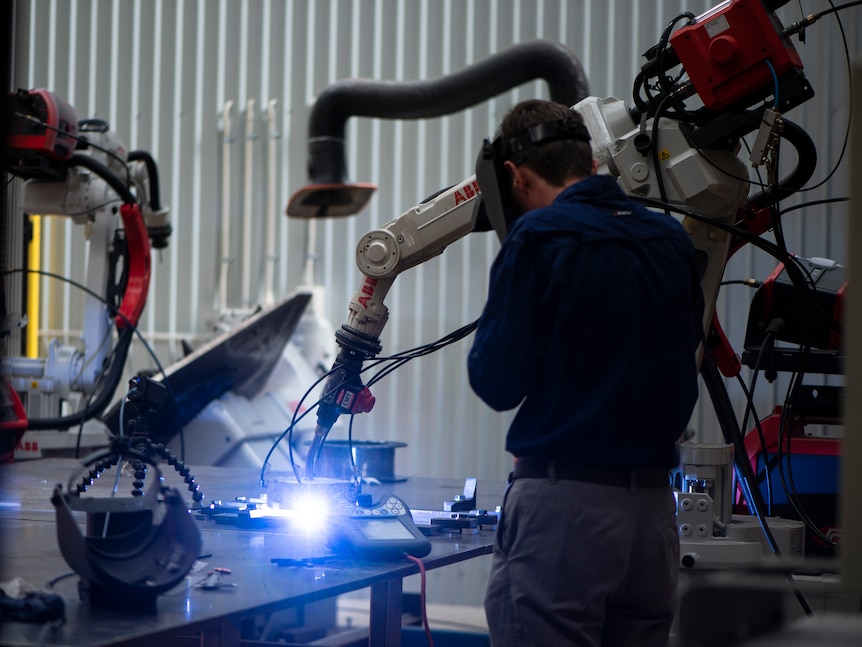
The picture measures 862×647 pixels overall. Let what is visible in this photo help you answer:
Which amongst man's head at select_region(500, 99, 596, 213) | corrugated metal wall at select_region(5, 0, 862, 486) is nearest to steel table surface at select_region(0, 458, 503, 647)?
man's head at select_region(500, 99, 596, 213)

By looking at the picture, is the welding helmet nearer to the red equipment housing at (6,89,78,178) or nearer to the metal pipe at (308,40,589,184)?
the metal pipe at (308,40,589,184)

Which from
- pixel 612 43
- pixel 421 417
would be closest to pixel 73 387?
pixel 421 417

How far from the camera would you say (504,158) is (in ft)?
6.61

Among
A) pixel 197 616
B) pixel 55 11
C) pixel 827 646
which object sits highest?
pixel 55 11

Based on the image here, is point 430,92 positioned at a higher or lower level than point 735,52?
higher

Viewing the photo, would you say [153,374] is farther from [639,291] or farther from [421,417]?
[639,291]

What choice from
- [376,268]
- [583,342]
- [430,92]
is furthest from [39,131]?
[583,342]

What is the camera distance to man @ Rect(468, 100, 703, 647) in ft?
5.95

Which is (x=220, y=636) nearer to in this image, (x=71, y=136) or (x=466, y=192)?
(x=466, y=192)

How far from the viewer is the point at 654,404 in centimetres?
187

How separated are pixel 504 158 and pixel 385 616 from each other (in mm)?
1077

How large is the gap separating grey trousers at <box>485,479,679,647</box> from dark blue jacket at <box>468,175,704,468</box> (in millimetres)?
75

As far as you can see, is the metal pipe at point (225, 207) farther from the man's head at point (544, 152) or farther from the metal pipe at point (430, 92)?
the man's head at point (544, 152)

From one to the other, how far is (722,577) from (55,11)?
20.3ft
